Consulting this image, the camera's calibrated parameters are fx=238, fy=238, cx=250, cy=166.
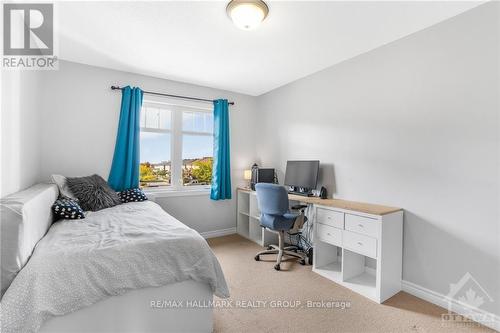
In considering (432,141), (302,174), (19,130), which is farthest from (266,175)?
(19,130)

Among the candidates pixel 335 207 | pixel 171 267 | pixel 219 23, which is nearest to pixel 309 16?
pixel 219 23

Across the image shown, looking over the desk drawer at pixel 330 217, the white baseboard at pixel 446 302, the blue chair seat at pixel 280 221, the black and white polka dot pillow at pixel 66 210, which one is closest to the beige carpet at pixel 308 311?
the white baseboard at pixel 446 302

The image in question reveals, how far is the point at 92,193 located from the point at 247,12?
8.09 feet

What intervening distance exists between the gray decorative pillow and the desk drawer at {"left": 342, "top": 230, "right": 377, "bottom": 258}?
2662 mm

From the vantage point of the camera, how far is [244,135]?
14.5 feet

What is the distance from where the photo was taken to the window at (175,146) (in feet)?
12.1

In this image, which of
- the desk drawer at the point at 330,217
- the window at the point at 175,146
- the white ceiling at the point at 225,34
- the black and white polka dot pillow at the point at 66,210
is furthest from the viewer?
the window at the point at 175,146

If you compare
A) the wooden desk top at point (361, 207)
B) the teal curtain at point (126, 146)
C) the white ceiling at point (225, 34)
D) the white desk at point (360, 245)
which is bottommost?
the white desk at point (360, 245)

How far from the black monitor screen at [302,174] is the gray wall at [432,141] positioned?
20cm

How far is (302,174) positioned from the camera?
339 cm

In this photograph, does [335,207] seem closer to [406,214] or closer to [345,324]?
[406,214]

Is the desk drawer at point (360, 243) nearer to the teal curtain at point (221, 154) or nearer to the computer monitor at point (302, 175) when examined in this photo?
the computer monitor at point (302, 175)

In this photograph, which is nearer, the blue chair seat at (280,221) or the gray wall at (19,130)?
the gray wall at (19,130)

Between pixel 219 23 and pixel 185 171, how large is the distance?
245cm
